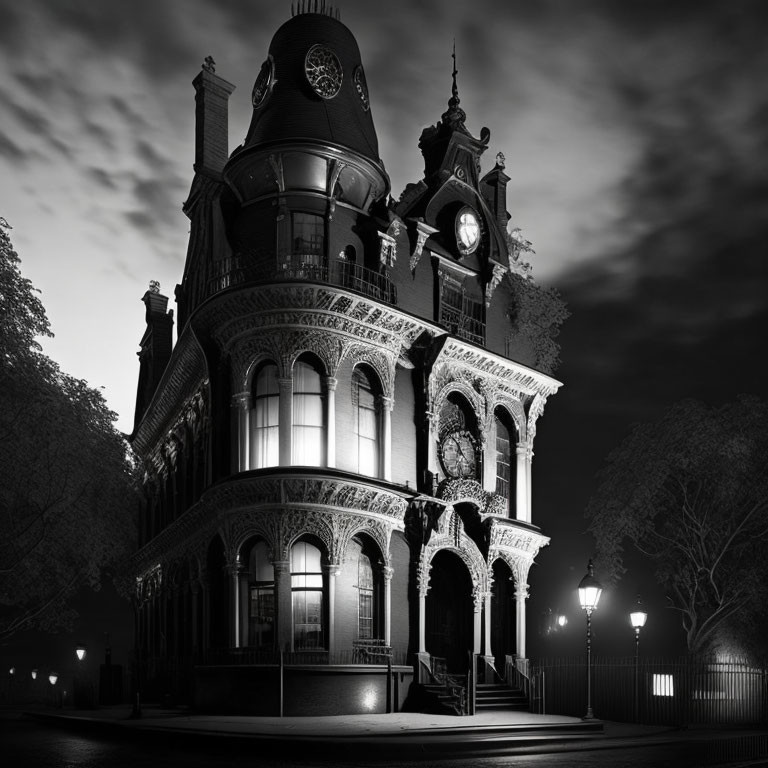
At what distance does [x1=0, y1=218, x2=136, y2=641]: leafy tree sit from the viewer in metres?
26.7

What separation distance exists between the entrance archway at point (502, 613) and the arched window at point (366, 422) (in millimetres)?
6688

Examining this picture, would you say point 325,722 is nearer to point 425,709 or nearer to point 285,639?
point 285,639

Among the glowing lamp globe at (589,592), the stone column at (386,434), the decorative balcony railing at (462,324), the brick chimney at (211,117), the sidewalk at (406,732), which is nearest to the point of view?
the sidewalk at (406,732)

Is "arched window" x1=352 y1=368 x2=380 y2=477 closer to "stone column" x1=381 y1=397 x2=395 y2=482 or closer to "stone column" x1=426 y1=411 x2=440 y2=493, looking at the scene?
"stone column" x1=381 y1=397 x2=395 y2=482

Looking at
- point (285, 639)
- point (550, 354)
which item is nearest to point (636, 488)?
point (550, 354)

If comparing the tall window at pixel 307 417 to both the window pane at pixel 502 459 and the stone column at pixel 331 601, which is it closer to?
the stone column at pixel 331 601

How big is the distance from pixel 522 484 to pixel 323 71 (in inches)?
578

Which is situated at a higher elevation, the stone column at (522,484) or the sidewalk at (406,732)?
the stone column at (522,484)

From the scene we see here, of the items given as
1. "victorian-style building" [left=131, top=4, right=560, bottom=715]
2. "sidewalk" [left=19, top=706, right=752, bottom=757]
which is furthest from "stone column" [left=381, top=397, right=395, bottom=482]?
"sidewalk" [left=19, top=706, right=752, bottom=757]

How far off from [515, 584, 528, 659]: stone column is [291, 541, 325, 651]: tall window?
8.48 metres

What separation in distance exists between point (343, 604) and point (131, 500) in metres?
9.23

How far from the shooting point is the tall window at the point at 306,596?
28359 millimetres

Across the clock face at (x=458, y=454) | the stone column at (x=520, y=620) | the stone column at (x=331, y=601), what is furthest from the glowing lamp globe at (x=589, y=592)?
the stone column at (x=520, y=620)

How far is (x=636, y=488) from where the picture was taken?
4194 cm
